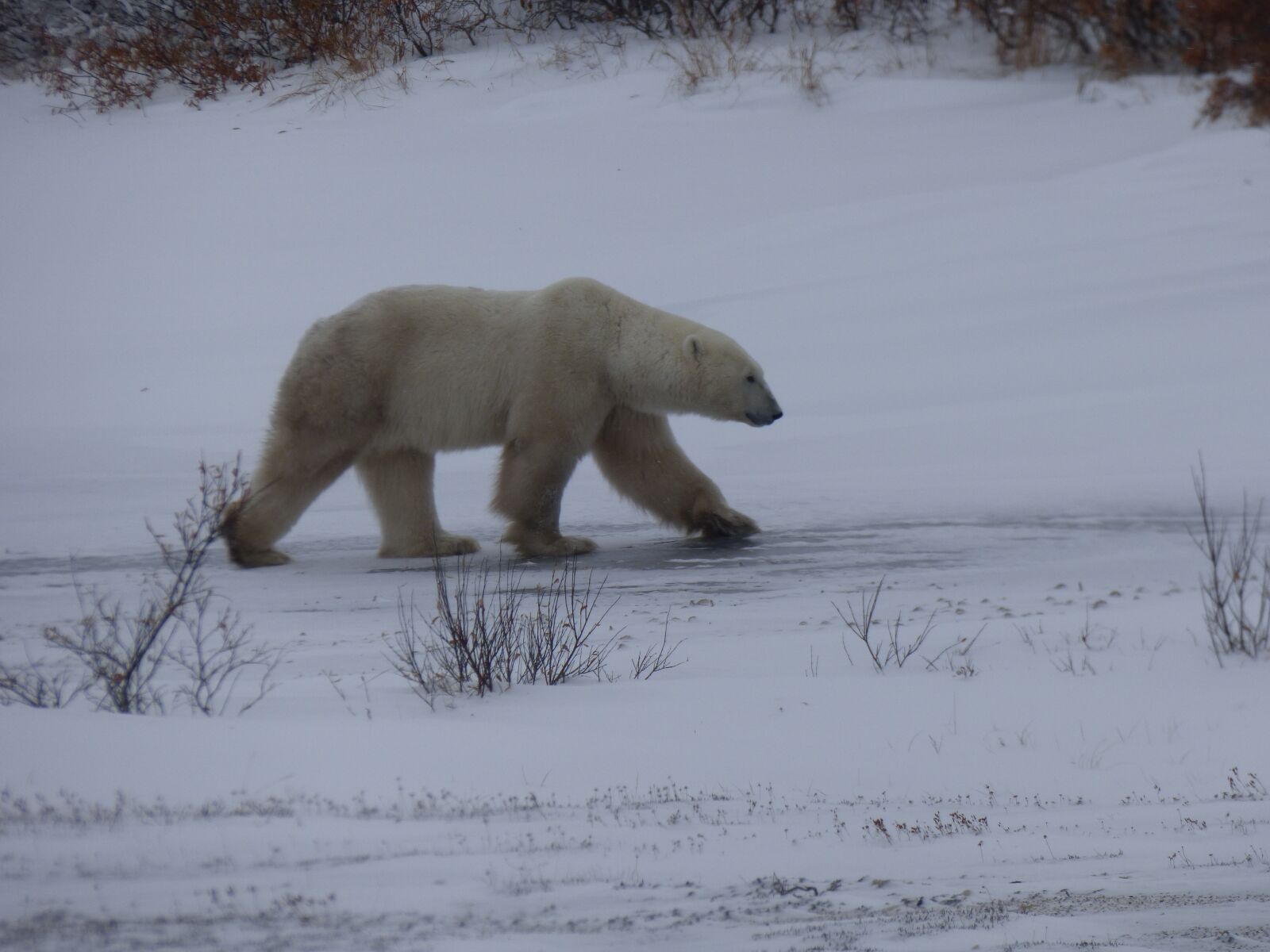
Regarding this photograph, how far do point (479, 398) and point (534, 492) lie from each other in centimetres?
52

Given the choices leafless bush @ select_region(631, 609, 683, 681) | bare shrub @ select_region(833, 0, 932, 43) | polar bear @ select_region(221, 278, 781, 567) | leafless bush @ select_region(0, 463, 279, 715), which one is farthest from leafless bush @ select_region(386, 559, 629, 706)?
bare shrub @ select_region(833, 0, 932, 43)

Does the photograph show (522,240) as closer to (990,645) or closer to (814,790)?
(990,645)

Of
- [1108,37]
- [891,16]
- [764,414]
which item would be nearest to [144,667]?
[764,414]

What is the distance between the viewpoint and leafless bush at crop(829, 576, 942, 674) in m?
4.34

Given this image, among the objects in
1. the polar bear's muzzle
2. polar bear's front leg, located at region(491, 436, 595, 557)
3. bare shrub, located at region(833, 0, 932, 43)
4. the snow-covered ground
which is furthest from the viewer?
bare shrub, located at region(833, 0, 932, 43)

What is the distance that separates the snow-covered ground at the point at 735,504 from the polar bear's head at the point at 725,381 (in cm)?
61

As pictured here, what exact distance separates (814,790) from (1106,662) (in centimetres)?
142

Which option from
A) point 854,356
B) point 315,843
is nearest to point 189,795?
point 315,843

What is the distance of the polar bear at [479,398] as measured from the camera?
6527 mm

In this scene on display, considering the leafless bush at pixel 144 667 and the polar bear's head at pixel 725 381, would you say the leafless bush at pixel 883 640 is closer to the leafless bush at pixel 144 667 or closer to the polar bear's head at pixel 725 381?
the leafless bush at pixel 144 667

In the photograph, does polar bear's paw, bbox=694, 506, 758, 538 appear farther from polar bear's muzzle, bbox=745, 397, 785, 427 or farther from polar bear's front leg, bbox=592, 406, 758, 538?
polar bear's muzzle, bbox=745, 397, 785, 427

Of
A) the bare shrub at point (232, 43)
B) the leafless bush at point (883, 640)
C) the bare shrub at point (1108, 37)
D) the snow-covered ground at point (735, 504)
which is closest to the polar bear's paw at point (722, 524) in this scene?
the snow-covered ground at point (735, 504)

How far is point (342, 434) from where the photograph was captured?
6555mm

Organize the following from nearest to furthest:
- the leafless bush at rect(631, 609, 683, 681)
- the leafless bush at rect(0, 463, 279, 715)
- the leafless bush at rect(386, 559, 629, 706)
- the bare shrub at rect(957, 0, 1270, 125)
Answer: the leafless bush at rect(0, 463, 279, 715) → the leafless bush at rect(386, 559, 629, 706) → the leafless bush at rect(631, 609, 683, 681) → the bare shrub at rect(957, 0, 1270, 125)
